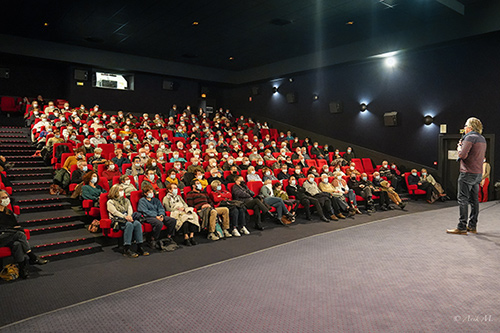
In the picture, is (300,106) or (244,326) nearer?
(244,326)

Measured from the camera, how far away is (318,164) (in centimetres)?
943

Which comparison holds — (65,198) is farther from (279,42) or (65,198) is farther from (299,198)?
(279,42)

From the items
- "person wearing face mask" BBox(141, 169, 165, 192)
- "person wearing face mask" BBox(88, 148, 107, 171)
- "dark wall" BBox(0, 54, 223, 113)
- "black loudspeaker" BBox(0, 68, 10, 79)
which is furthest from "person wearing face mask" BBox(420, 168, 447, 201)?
"black loudspeaker" BBox(0, 68, 10, 79)

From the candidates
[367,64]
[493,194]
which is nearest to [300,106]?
[367,64]

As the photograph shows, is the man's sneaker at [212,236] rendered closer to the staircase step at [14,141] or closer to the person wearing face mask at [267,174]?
the person wearing face mask at [267,174]

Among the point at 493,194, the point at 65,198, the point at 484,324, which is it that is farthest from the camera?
the point at 493,194

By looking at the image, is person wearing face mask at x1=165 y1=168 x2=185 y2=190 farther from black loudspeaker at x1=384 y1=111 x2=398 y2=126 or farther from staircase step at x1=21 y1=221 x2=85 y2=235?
black loudspeaker at x1=384 y1=111 x2=398 y2=126

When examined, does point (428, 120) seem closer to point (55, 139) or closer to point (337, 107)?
point (337, 107)

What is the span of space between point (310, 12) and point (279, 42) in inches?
93.8

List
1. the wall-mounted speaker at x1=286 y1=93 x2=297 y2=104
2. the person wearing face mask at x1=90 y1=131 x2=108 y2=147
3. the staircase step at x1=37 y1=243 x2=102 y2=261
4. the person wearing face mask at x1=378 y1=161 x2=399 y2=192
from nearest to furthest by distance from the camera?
1. the staircase step at x1=37 y1=243 x2=102 y2=261
2. the person wearing face mask at x1=90 y1=131 x2=108 y2=147
3. the person wearing face mask at x1=378 y1=161 x2=399 y2=192
4. the wall-mounted speaker at x1=286 y1=93 x2=297 y2=104

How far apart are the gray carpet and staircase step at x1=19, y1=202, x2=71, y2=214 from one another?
3.10 metres

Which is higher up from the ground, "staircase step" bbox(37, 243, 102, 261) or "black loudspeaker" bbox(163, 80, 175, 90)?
"black loudspeaker" bbox(163, 80, 175, 90)

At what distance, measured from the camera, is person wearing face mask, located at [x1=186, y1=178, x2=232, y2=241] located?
504 cm

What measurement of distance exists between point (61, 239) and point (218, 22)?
6.27m
